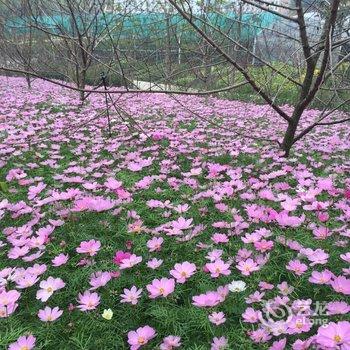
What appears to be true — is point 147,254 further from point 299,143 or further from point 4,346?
point 299,143

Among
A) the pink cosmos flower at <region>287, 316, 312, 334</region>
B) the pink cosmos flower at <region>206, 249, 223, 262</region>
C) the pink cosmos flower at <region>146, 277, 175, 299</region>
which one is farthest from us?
the pink cosmos flower at <region>206, 249, 223, 262</region>

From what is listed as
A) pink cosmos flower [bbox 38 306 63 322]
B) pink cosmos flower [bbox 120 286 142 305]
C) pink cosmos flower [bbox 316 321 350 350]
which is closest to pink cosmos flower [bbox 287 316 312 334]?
pink cosmos flower [bbox 316 321 350 350]

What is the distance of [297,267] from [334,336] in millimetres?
518

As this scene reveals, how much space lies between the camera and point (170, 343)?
56.6 inches

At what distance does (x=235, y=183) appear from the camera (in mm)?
2768

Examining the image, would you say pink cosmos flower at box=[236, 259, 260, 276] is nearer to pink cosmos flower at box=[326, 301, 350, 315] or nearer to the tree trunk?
pink cosmos flower at box=[326, 301, 350, 315]

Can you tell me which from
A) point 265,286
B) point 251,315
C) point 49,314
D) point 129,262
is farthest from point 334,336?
point 49,314

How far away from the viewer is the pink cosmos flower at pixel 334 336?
1.26 m

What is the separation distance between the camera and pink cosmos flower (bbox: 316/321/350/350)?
1.26 meters

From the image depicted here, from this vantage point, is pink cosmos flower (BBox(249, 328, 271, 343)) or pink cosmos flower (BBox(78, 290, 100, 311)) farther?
pink cosmos flower (BBox(78, 290, 100, 311))

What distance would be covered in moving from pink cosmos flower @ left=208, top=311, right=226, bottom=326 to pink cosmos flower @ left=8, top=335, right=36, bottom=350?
63cm

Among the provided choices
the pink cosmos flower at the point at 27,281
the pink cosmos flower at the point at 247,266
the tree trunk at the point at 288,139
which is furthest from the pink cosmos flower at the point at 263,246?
the tree trunk at the point at 288,139

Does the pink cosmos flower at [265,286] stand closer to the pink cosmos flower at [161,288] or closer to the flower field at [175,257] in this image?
the flower field at [175,257]

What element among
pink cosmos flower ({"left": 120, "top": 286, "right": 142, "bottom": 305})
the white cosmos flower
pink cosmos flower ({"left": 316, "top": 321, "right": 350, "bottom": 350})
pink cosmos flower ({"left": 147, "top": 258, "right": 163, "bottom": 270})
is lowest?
pink cosmos flower ({"left": 120, "top": 286, "right": 142, "bottom": 305})
